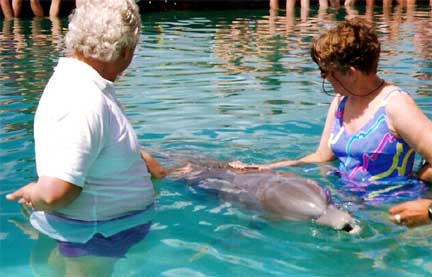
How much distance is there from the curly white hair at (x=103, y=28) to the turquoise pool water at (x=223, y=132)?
112 cm

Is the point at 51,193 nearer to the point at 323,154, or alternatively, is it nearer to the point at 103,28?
the point at 103,28

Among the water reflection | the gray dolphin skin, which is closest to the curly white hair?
the gray dolphin skin

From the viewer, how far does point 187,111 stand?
26.5 feet

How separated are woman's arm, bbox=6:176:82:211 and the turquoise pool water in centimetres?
45

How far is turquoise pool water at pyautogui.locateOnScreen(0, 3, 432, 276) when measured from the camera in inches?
159

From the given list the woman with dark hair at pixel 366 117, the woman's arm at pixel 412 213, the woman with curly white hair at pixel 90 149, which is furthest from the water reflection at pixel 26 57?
the woman's arm at pixel 412 213

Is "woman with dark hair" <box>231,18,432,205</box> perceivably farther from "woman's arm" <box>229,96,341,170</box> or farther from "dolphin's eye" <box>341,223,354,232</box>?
"dolphin's eye" <box>341,223,354,232</box>

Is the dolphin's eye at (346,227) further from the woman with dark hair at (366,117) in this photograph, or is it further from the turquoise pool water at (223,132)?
the woman with dark hair at (366,117)

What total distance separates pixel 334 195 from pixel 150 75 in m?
5.92

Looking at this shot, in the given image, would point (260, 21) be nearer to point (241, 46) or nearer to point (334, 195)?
point (241, 46)

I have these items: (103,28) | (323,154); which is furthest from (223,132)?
(103,28)

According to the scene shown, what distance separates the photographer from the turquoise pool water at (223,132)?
4.04 m

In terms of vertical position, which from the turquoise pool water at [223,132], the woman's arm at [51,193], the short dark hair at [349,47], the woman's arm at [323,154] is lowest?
the turquoise pool water at [223,132]

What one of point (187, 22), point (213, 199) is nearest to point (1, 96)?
point (213, 199)
